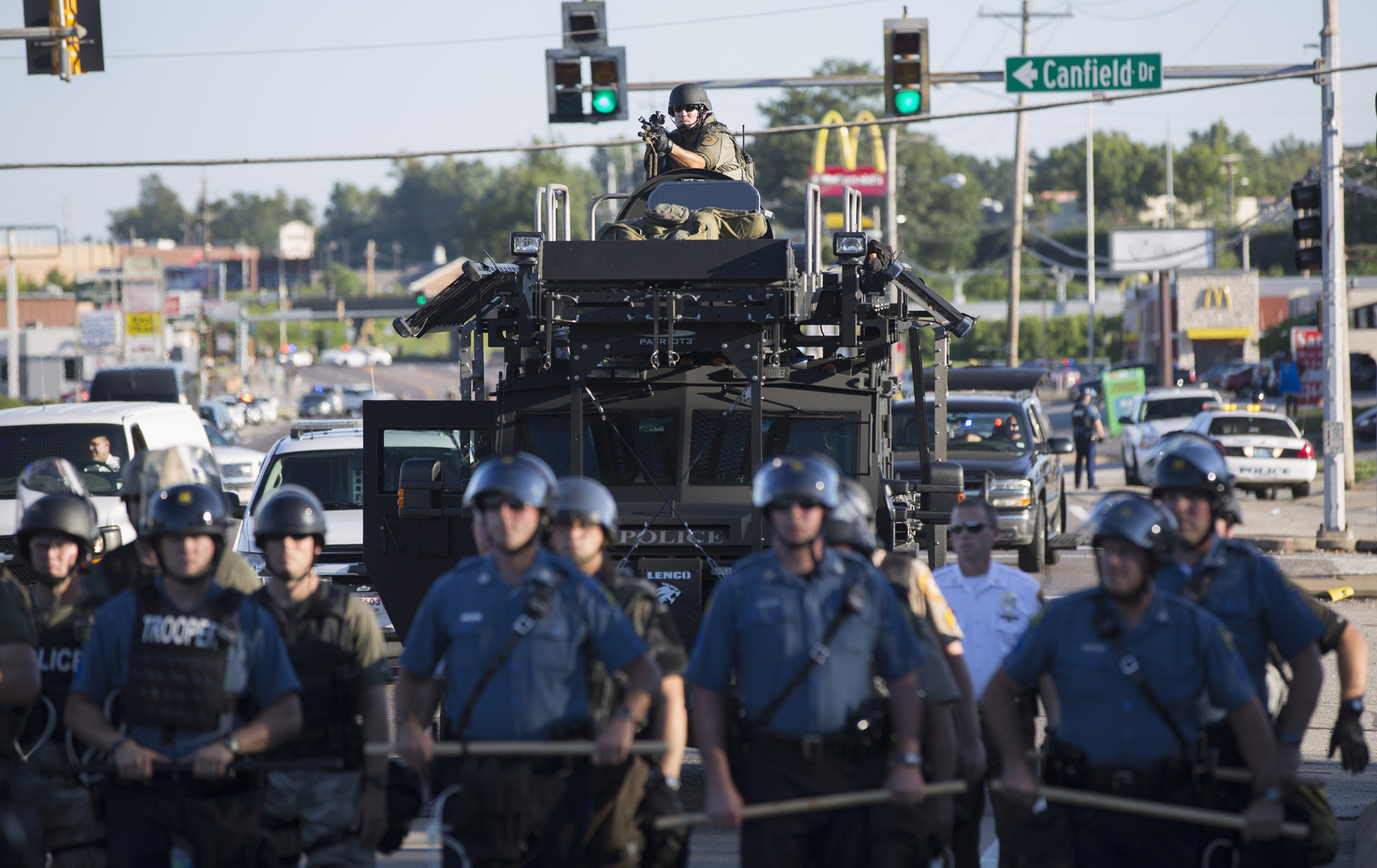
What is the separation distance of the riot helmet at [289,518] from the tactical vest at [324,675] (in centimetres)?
24

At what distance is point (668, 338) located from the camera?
28.7ft

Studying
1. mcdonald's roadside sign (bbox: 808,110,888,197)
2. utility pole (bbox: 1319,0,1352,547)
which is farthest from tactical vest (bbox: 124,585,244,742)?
mcdonald's roadside sign (bbox: 808,110,888,197)

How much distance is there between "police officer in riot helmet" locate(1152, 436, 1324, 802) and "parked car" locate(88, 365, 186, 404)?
1120 inches

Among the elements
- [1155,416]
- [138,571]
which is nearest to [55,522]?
[138,571]

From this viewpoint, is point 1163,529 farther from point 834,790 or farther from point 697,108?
point 697,108

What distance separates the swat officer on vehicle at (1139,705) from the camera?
4957mm

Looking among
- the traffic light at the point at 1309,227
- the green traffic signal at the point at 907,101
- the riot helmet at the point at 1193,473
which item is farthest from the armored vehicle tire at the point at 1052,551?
the riot helmet at the point at 1193,473

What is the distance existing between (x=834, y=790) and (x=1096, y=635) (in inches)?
39.4

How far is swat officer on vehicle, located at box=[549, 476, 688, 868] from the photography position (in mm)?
5250

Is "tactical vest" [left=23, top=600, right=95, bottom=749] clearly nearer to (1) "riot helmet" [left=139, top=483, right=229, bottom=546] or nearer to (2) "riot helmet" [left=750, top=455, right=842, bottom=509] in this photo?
(1) "riot helmet" [left=139, top=483, right=229, bottom=546]

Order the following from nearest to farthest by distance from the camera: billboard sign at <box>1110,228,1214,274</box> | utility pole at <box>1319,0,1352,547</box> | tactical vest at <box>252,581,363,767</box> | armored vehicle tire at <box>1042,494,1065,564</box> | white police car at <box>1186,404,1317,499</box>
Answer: tactical vest at <box>252,581,363,767</box>, armored vehicle tire at <box>1042,494,1065,564</box>, utility pole at <box>1319,0,1352,547</box>, white police car at <box>1186,404,1317,499</box>, billboard sign at <box>1110,228,1214,274</box>

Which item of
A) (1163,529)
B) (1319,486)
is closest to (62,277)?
(1319,486)

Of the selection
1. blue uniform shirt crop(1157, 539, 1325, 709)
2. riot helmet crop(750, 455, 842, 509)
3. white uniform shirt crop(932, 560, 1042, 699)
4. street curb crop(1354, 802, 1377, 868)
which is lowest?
street curb crop(1354, 802, 1377, 868)

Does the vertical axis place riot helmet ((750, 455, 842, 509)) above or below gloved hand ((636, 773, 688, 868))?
above
